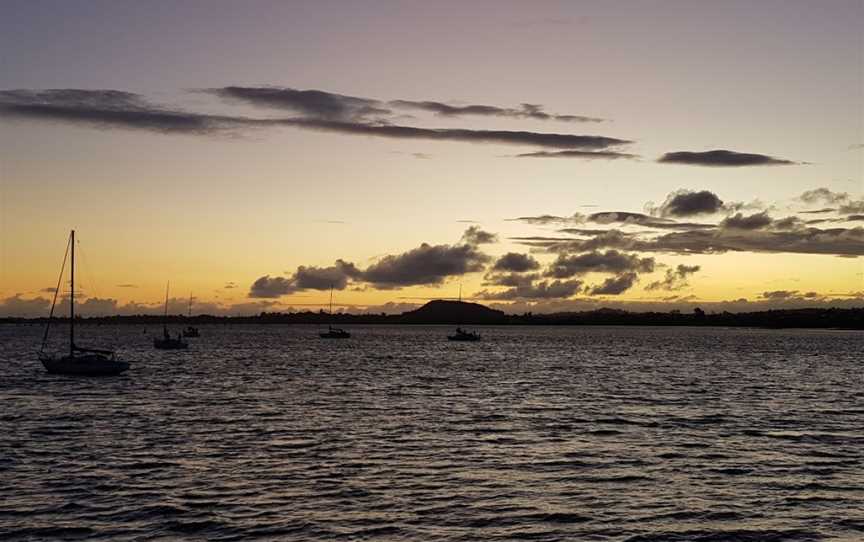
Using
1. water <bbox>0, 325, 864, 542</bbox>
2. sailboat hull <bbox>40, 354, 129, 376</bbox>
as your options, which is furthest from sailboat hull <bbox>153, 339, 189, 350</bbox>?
water <bbox>0, 325, 864, 542</bbox>

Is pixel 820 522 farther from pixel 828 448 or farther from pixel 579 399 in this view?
pixel 579 399

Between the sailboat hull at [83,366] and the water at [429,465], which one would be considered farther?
the sailboat hull at [83,366]

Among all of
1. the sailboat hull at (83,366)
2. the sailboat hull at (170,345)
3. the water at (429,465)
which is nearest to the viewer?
the water at (429,465)

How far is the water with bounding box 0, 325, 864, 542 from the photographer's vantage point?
2894 centimetres

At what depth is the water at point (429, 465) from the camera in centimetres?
2894

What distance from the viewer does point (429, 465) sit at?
129ft

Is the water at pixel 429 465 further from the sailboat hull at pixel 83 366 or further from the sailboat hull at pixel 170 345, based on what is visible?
the sailboat hull at pixel 170 345

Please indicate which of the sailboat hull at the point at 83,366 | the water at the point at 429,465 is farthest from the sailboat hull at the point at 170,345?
the water at the point at 429,465

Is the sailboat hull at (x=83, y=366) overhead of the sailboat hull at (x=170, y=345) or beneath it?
overhead

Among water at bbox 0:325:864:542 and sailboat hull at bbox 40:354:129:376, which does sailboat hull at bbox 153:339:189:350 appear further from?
water at bbox 0:325:864:542

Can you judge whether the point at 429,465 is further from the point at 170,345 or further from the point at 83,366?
the point at 170,345

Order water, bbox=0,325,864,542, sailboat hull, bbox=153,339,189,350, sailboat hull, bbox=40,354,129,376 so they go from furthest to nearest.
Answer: sailboat hull, bbox=153,339,189,350, sailboat hull, bbox=40,354,129,376, water, bbox=0,325,864,542

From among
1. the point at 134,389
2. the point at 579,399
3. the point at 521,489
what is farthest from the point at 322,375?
the point at 521,489

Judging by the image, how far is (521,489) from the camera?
1348 inches
